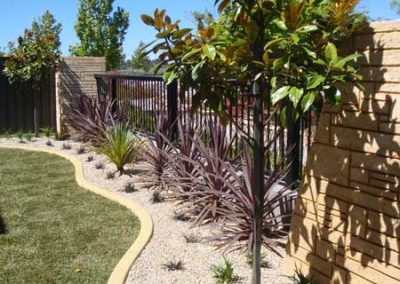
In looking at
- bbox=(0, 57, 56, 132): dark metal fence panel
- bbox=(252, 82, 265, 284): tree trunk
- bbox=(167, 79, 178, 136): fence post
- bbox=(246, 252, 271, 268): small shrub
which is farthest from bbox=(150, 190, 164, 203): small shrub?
bbox=(0, 57, 56, 132): dark metal fence panel

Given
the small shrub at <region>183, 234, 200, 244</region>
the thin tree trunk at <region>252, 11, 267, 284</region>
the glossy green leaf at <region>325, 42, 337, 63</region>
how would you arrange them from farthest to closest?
the small shrub at <region>183, 234, 200, 244</region> → the thin tree trunk at <region>252, 11, 267, 284</region> → the glossy green leaf at <region>325, 42, 337, 63</region>

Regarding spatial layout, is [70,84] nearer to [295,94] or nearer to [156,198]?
[156,198]

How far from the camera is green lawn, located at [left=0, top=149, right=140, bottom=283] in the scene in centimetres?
389

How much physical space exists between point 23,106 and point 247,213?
32.1ft

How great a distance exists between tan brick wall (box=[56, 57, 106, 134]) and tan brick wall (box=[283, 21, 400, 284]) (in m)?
8.87

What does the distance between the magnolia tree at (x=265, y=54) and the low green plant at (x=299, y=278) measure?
2.32 ft

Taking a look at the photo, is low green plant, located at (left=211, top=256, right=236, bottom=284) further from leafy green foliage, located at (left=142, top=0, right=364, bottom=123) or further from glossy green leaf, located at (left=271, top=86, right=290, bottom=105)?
glossy green leaf, located at (left=271, top=86, right=290, bottom=105)

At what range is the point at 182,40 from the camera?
2814 mm

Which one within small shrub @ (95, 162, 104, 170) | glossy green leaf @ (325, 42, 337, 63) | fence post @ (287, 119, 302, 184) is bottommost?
small shrub @ (95, 162, 104, 170)

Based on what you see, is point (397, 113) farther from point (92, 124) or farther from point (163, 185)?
point (92, 124)

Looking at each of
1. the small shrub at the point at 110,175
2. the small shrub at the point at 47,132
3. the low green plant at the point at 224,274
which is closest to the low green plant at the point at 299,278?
the low green plant at the point at 224,274

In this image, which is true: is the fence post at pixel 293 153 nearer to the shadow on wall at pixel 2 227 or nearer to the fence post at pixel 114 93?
the shadow on wall at pixel 2 227

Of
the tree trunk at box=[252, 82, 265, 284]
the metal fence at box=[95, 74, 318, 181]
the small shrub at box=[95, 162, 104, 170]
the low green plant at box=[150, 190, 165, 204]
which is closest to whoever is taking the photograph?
the tree trunk at box=[252, 82, 265, 284]

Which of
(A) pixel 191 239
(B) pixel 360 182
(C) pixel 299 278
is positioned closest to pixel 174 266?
(A) pixel 191 239
